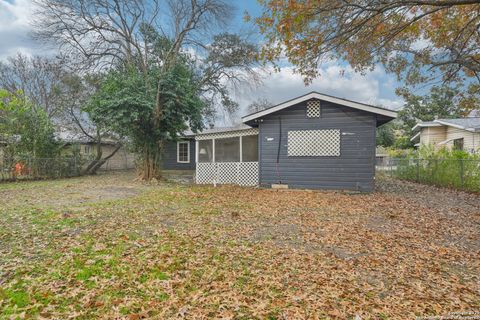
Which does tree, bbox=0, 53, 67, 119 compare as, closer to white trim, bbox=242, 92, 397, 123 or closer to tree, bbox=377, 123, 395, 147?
white trim, bbox=242, 92, 397, 123

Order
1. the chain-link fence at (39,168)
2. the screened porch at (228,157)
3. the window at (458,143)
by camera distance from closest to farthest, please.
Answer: the screened porch at (228,157) → the chain-link fence at (39,168) → the window at (458,143)

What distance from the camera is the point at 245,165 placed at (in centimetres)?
1173

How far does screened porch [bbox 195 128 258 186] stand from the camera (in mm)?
11742

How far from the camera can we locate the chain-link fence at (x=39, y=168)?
1240 centimetres

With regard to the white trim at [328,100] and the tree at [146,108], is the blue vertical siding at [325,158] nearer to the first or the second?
the white trim at [328,100]

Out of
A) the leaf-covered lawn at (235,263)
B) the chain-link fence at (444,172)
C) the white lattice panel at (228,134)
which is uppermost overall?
the white lattice panel at (228,134)

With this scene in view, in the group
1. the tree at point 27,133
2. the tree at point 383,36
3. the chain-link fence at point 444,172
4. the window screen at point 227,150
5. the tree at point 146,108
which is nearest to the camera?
the tree at point 383,36

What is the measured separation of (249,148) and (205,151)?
→ 2.41 metres

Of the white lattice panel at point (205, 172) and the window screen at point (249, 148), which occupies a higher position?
the window screen at point (249, 148)

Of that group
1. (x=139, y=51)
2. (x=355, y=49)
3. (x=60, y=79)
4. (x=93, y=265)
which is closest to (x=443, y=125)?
(x=355, y=49)

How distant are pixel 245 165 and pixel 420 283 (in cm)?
904

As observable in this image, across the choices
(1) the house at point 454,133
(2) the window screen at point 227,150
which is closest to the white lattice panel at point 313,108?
(2) the window screen at point 227,150

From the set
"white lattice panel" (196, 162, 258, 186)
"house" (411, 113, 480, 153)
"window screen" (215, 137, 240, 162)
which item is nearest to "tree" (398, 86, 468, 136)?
"house" (411, 113, 480, 153)

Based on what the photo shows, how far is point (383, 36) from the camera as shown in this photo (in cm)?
711
